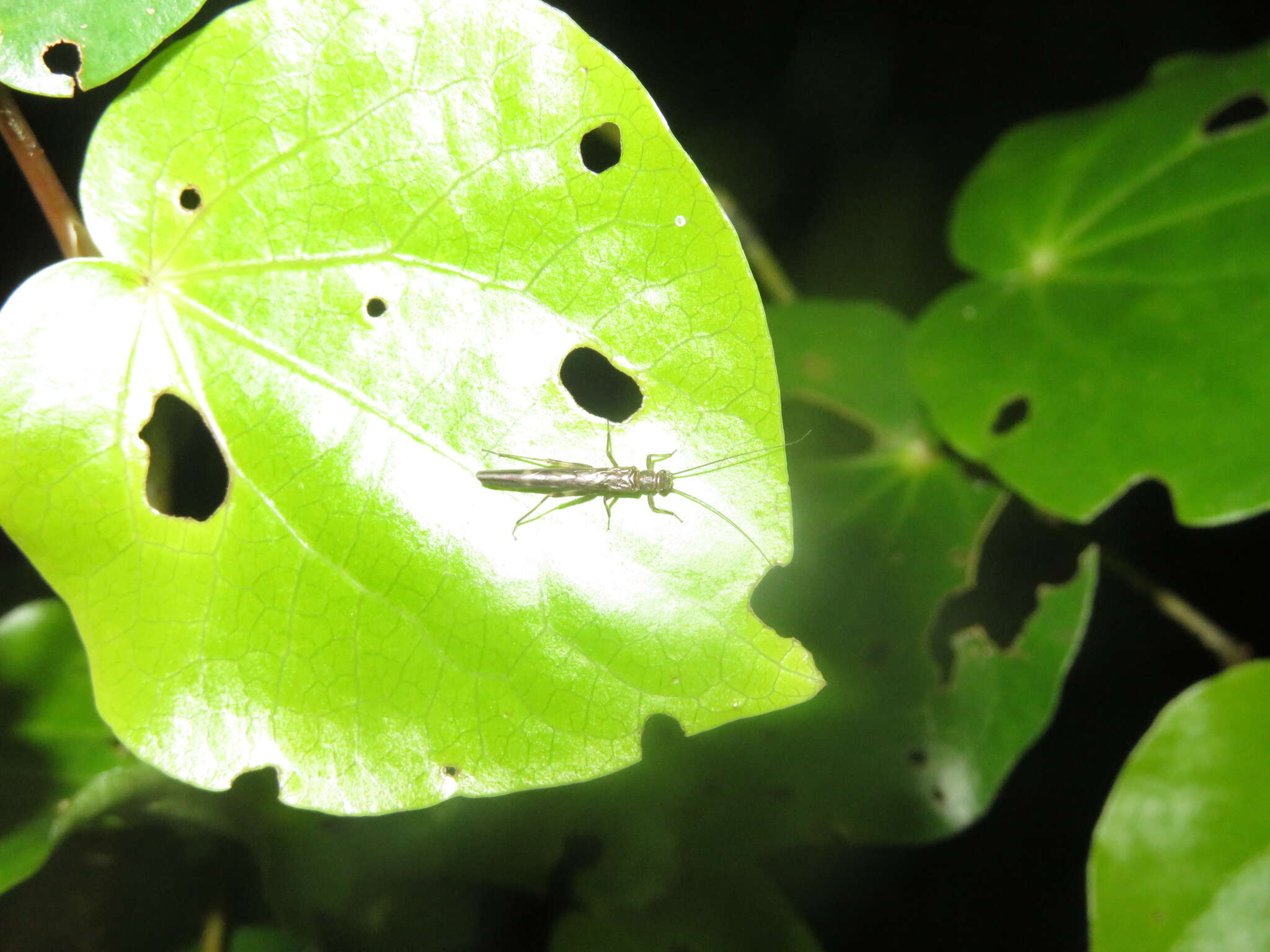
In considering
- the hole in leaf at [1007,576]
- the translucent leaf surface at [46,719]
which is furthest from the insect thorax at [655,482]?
the translucent leaf surface at [46,719]

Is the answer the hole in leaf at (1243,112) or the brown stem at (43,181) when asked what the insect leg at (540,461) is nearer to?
the brown stem at (43,181)

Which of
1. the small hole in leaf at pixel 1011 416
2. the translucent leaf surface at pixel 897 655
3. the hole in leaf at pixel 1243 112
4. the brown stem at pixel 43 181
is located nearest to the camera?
the brown stem at pixel 43 181

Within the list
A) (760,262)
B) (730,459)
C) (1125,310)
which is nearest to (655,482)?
(730,459)

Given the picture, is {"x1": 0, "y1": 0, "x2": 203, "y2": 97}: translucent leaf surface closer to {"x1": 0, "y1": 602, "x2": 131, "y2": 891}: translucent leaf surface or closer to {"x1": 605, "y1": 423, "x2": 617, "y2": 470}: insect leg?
{"x1": 605, "y1": 423, "x2": 617, "y2": 470}: insect leg

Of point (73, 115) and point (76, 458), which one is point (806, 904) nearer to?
point (76, 458)

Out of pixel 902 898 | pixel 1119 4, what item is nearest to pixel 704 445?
pixel 902 898
